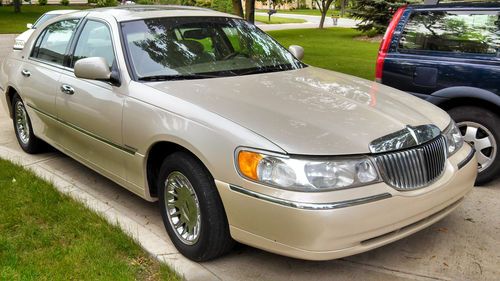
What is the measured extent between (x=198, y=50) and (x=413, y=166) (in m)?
2.05

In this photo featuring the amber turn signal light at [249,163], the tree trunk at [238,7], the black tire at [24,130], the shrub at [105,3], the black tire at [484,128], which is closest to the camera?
the amber turn signal light at [249,163]

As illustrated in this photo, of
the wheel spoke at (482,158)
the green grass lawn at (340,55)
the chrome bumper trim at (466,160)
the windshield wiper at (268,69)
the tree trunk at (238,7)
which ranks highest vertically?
the tree trunk at (238,7)

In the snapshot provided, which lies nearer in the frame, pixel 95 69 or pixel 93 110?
pixel 95 69

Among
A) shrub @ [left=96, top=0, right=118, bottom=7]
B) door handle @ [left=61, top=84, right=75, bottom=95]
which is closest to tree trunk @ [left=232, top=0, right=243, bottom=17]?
door handle @ [left=61, top=84, right=75, bottom=95]

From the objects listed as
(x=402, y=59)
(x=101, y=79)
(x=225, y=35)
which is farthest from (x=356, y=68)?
(x=101, y=79)

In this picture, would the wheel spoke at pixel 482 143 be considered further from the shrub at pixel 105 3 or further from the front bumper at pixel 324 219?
the shrub at pixel 105 3

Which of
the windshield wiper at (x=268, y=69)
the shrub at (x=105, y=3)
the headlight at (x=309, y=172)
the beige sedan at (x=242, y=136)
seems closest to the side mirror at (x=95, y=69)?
the beige sedan at (x=242, y=136)

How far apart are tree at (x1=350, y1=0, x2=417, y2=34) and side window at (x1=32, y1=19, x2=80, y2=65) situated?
1756 centimetres

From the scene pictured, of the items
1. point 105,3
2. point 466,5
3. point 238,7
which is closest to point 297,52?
point 466,5

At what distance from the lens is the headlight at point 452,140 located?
3.60 m

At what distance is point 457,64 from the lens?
499 centimetres

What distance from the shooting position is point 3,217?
3984mm

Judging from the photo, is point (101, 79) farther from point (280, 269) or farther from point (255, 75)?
point (280, 269)

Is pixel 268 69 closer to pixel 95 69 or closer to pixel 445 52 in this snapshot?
pixel 95 69
